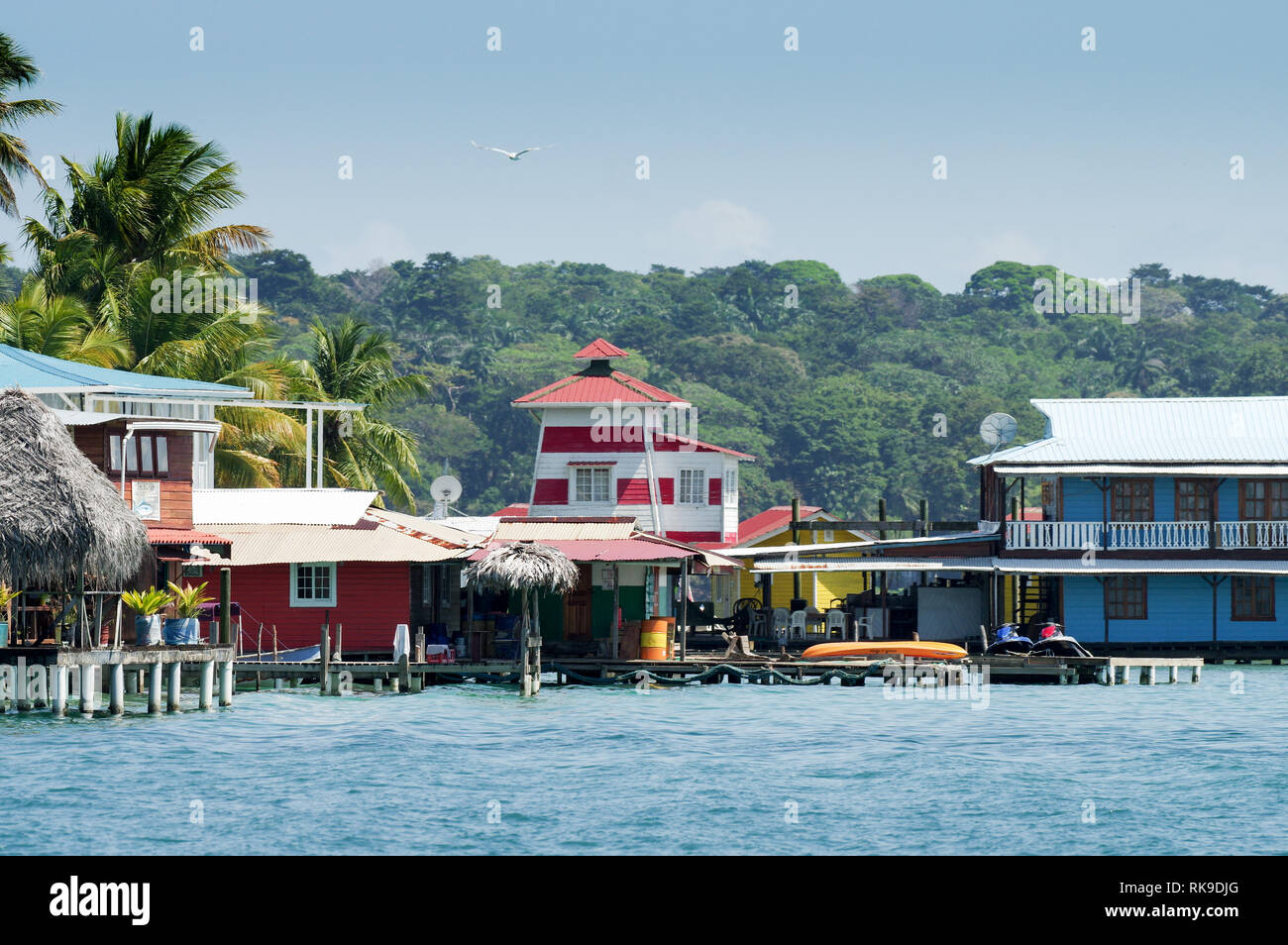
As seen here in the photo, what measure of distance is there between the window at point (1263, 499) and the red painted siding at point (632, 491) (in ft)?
61.4

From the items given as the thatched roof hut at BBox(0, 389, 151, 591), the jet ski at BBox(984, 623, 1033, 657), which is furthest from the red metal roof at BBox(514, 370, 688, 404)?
the thatched roof hut at BBox(0, 389, 151, 591)

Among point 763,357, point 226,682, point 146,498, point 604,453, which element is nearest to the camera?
point 226,682

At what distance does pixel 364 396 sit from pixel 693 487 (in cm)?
1103

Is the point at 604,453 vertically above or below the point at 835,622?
above

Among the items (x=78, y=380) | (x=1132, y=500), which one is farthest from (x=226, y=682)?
(x=1132, y=500)

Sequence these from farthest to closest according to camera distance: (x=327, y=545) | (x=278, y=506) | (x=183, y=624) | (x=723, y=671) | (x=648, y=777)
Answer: (x=278, y=506) → (x=327, y=545) → (x=723, y=671) → (x=183, y=624) → (x=648, y=777)

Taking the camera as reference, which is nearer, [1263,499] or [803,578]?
[1263,499]

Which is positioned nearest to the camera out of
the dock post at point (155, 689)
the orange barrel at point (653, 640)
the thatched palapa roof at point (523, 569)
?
the dock post at point (155, 689)

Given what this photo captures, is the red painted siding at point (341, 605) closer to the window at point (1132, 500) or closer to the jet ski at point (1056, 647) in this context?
the jet ski at point (1056, 647)

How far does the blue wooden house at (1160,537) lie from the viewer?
4353cm

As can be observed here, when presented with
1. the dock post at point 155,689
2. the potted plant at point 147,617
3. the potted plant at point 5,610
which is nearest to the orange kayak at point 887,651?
the potted plant at point 147,617

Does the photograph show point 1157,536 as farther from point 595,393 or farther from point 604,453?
point 595,393

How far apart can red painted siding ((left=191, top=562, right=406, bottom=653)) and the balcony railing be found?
613 inches

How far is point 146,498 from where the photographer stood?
113 ft
